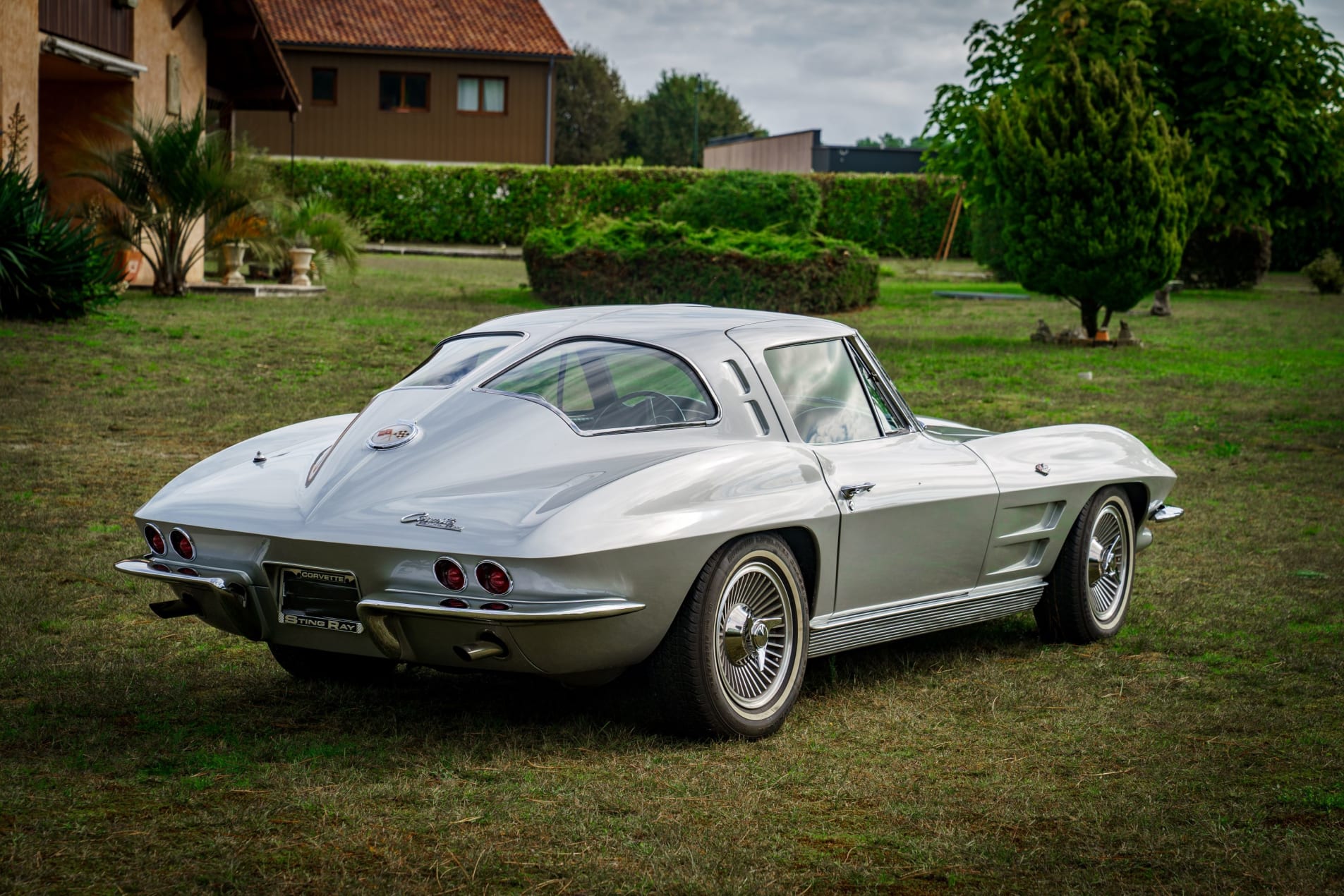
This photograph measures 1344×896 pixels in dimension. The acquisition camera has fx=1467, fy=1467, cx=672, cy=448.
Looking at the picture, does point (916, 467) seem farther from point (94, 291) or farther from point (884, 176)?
point (884, 176)

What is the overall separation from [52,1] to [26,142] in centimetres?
259

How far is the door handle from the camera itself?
502 cm

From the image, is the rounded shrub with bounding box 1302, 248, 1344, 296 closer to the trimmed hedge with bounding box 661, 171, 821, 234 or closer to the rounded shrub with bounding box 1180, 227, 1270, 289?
the rounded shrub with bounding box 1180, 227, 1270, 289

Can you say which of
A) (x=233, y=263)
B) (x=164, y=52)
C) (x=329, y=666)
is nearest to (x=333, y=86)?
(x=164, y=52)

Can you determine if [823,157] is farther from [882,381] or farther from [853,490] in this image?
[853,490]

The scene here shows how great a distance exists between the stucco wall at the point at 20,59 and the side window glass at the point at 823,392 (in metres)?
13.7

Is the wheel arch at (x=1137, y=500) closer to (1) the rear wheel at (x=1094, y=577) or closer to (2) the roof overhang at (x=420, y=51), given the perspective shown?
(1) the rear wheel at (x=1094, y=577)

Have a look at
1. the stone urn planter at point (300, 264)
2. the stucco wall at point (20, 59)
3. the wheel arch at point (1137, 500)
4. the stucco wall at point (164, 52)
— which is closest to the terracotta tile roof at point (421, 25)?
the stucco wall at point (164, 52)

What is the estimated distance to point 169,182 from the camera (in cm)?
1869

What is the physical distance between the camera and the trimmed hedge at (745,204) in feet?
85.8

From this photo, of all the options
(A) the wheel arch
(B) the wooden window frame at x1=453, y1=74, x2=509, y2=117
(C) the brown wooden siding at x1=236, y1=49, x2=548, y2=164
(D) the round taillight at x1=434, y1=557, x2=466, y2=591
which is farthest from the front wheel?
(B) the wooden window frame at x1=453, y1=74, x2=509, y2=117

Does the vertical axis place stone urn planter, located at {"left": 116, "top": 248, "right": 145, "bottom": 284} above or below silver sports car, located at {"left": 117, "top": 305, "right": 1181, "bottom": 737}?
above

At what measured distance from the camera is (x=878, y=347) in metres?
18.4

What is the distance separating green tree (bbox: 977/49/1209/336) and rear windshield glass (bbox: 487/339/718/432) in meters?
14.6
